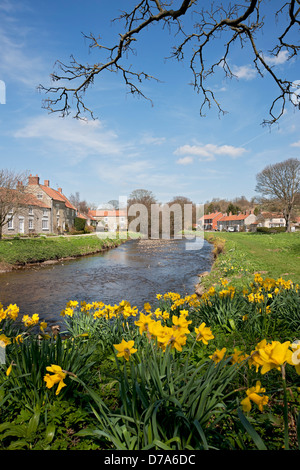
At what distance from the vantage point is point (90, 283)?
517 inches

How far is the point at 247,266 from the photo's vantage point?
41.8 ft

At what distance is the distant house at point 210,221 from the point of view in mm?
94750

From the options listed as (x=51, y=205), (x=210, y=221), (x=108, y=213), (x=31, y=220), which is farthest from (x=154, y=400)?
(x=210, y=221)

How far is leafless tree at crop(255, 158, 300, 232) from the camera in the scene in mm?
41688

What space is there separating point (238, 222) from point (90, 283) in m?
80.9

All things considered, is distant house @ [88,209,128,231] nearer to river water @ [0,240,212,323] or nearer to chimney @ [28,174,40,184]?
chimney @ [28,174,40,184]

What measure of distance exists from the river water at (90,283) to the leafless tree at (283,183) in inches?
1204

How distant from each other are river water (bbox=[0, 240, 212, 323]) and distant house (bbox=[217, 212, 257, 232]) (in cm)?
6650

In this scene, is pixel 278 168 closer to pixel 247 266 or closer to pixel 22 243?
pixel 247 266

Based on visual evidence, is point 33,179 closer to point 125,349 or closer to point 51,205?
point 51,205

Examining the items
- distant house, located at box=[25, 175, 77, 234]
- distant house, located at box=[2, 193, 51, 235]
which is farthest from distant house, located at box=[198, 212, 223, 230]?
distant house, located at box=[2, 193, 51, 235]

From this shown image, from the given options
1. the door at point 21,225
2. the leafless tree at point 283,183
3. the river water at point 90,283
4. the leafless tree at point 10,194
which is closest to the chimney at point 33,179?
the door at point 21,225
